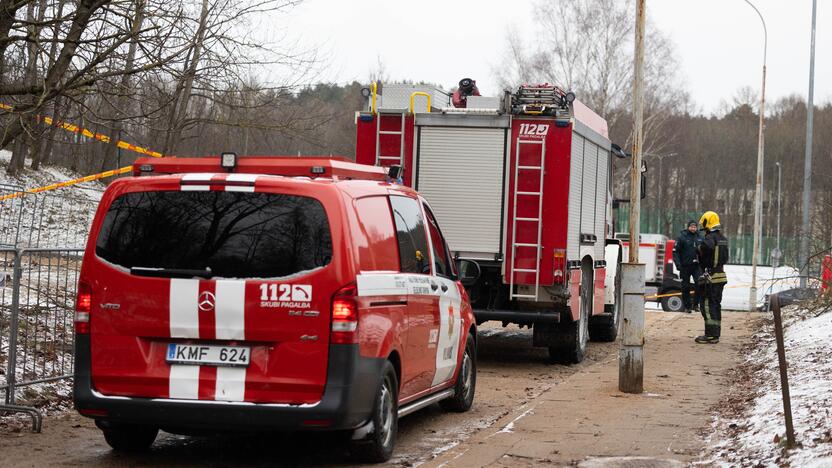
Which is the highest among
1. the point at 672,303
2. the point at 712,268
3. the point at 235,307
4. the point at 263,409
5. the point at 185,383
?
the point at 712,268

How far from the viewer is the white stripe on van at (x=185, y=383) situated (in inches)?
275

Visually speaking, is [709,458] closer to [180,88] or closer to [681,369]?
[681,369]

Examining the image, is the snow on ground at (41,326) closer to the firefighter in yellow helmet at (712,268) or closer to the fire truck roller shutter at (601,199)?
the fire truck roller shutter at (601,199)

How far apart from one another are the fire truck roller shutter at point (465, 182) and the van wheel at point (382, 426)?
6224 mm

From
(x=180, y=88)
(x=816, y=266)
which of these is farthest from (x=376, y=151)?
(x=816, y=266)

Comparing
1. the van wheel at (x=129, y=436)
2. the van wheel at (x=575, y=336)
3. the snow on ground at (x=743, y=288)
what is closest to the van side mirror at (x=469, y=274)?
the van wheel at (x=129, y=436)

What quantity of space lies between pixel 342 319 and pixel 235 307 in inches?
26.1

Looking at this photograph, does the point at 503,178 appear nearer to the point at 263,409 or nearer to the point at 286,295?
the point at 286,295

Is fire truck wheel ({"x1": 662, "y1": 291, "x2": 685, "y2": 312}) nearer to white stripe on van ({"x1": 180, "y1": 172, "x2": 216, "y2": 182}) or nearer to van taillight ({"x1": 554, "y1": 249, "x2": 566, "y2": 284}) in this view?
van taillight ({"x1": 554, "y1": 249, "x2": 566, "y2": 284})

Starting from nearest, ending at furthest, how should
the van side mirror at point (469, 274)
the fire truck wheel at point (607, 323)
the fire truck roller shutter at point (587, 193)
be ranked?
1. the van side mirror at point (469, 274)
2. the fire truck roller shutter at point (587, 193)
3. the fire truck wheel at point (607, 323)

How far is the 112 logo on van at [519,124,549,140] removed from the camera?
13742 millimetres

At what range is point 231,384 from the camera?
696 cm

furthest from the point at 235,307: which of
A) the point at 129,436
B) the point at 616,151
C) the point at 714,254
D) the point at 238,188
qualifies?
the point at 714,254

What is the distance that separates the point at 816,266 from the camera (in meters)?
22.8
